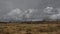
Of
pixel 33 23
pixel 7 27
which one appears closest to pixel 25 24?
pixel 33 23

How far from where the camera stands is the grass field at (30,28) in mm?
14188

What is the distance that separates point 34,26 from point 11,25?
2643 millimetres

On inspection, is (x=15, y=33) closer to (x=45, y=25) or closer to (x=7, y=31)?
(x=7, y=31)

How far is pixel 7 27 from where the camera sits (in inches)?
583

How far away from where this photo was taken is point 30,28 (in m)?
14.6

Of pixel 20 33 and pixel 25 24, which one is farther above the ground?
pixel 25 24

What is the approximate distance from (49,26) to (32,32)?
208 cm

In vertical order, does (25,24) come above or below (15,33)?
above

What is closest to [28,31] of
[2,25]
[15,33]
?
[15,33]

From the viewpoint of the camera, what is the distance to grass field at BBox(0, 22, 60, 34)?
14.2 meters

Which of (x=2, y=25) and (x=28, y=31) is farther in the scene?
(x=2, y=25)

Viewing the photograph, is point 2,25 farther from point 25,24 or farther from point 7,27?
point 25,24

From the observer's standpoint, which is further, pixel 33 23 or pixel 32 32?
pixel 33 23

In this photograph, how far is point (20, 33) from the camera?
1409cm
